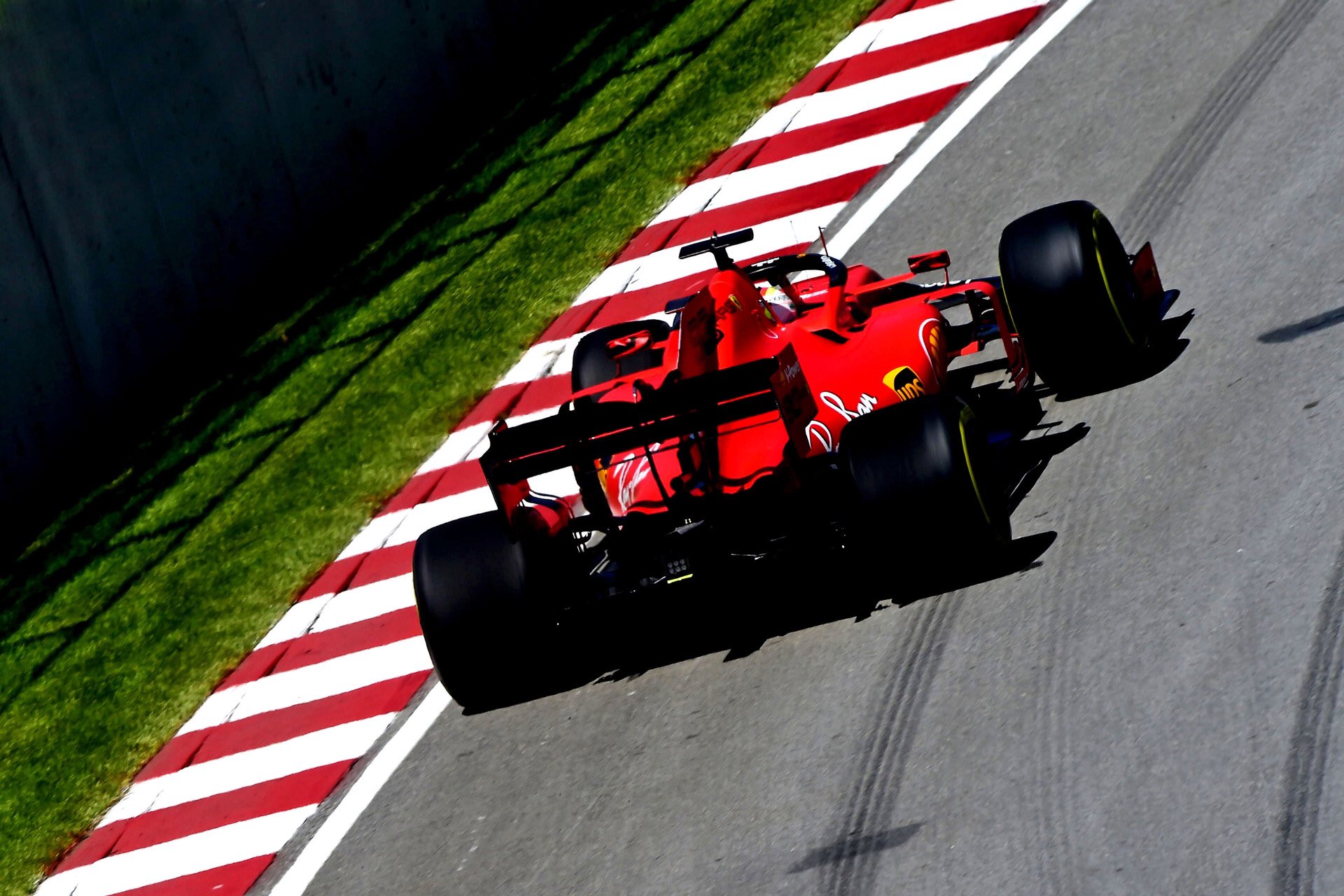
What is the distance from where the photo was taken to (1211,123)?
10344 millimetres

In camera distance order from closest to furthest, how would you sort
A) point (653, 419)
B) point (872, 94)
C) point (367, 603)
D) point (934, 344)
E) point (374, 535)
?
point (653, 419) < point (934, 344) < point (367, 603) < point (374, 535) < point (872, 94)

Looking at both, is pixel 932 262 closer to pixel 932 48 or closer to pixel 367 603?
pixel 367 603

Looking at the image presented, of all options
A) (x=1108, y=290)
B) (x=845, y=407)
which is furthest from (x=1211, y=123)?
(x=845, y=407)

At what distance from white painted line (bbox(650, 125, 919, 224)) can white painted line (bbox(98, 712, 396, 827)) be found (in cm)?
510

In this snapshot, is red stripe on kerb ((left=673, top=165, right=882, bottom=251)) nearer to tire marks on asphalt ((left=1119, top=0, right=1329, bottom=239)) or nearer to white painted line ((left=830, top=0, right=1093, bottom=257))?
white painted line ((left=830, top=0, right=1093, bottom=257))

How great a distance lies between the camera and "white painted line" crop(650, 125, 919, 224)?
39.5 ft

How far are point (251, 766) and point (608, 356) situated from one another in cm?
289

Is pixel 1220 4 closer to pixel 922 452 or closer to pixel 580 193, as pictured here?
pixel 580 193

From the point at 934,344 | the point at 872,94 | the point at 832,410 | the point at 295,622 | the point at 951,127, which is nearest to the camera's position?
the point at 832,410

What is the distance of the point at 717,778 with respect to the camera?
6.95m

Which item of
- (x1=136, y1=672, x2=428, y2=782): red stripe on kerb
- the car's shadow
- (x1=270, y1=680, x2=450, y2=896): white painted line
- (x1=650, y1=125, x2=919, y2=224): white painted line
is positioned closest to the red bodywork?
the car's shadow

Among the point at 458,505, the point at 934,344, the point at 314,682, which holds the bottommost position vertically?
the point at 314,682

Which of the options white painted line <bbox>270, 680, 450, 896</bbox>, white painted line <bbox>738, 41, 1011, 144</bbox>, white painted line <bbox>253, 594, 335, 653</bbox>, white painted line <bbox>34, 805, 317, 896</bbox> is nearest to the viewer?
white painted line <bbox>270, 680, 450, 896</bbox>

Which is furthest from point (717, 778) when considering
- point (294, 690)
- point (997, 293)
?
point (294, 690)
